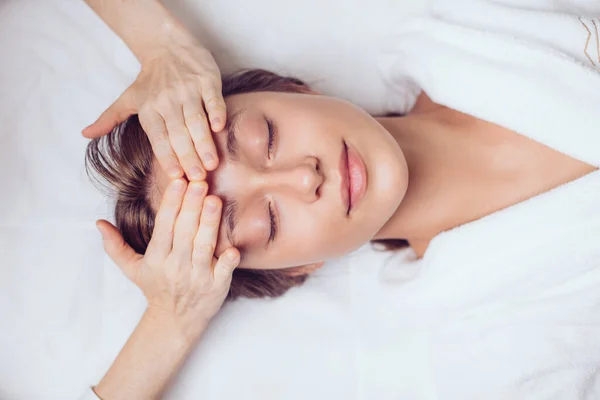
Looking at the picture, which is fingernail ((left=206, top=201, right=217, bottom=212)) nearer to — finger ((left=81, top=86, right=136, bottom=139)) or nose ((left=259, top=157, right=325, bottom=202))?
nose ((left=259, top=157, right=325, bottom=202))

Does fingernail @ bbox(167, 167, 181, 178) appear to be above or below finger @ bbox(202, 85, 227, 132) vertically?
below

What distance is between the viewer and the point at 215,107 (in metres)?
1.00

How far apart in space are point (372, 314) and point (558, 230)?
45cm

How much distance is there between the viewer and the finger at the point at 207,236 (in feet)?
3.14

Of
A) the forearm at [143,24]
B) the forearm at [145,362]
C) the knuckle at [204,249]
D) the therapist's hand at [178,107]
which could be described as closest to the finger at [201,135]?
the therapist's hand at [178,107]

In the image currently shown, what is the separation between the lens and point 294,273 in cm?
128

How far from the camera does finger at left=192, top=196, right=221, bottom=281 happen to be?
0.96m

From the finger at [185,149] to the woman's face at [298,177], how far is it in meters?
0.03

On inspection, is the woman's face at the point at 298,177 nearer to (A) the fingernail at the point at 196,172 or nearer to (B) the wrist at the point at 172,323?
(A) the fingernail at the point at 196,172

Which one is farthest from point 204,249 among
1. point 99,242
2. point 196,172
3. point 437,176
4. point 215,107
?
point 437,176

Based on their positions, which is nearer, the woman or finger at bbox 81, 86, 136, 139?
the woman

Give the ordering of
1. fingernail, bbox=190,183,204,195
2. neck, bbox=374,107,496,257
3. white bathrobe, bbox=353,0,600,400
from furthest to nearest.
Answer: neck, bbox=374,107,496,257 < white bathrobe, bbox=353,0,600,400 < fingernail, bbox=190,183,204,195

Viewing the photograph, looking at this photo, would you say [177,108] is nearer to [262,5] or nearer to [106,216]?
[106,216]

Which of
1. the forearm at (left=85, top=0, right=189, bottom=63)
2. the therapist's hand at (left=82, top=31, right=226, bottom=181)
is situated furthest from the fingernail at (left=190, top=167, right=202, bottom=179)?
the forearm at (left=85, top=0, right=189, bottom=63)
